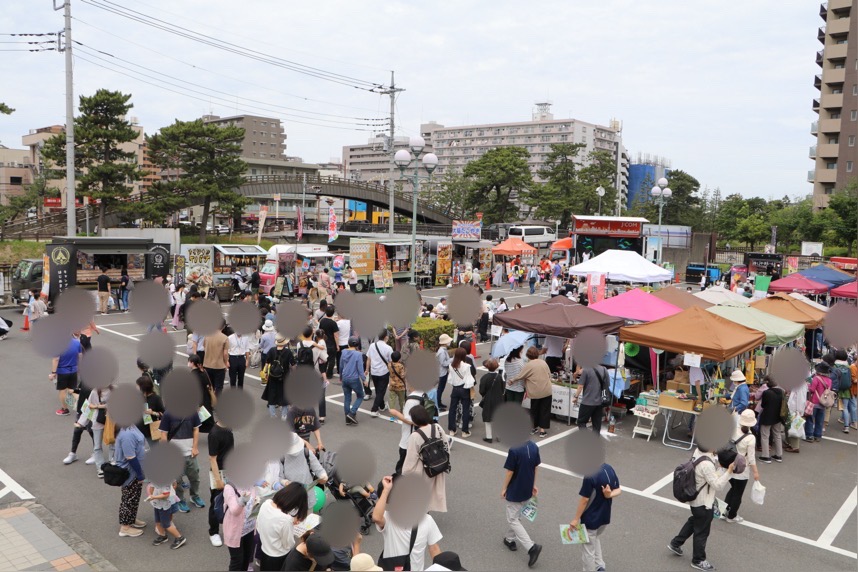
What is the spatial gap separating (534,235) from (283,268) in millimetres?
24371

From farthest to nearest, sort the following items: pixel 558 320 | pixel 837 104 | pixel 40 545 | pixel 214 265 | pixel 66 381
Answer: pixel 837 104 → pixel 214 265 → pixel 558 320 → pixel 66 381 → pixel 40 545

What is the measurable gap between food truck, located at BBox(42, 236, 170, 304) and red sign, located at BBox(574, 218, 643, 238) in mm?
14551

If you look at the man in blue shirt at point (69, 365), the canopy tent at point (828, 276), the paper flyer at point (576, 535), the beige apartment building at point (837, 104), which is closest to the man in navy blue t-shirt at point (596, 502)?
the paper flyer at point (576, 535)

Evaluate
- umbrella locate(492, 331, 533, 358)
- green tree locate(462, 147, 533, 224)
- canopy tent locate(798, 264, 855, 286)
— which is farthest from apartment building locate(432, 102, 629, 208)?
umbrella locate(492, 331, 533, 358)

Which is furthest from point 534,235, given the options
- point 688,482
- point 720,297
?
point 688,482

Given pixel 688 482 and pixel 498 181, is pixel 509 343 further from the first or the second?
pixel 498 181

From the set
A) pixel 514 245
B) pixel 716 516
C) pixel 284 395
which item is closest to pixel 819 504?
pixel 716 516

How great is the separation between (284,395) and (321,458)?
2735 mm

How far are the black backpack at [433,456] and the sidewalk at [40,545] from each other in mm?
2621

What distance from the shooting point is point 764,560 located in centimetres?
506

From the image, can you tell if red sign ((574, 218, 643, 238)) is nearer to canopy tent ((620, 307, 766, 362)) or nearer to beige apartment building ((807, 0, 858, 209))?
canopy tent ((620, 307, 766, 362))

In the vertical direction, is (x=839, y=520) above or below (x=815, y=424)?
below

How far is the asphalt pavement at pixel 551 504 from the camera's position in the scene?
4984 mm

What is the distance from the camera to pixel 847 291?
14562 mm
